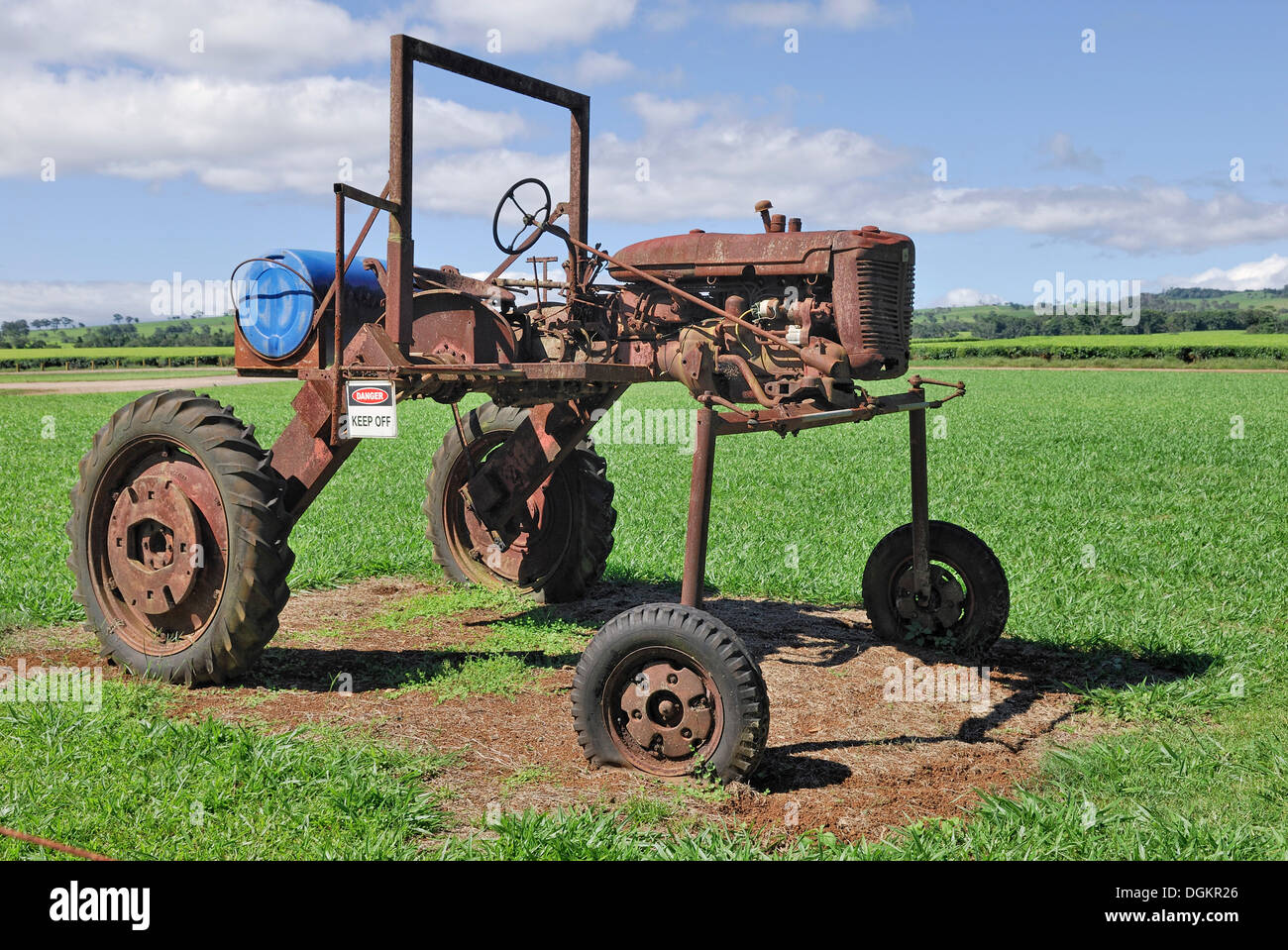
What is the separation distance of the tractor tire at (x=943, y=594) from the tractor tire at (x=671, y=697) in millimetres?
2465

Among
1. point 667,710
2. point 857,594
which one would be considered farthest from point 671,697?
point 857,594

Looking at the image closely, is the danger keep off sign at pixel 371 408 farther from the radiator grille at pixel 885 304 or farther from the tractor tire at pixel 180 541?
the radiator grille at pixel 885 304

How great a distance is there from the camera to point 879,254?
5.79 metres

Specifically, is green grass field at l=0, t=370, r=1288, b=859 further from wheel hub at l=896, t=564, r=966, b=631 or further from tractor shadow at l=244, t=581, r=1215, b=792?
wheel hub at l=896, t=564, r=966, b=631

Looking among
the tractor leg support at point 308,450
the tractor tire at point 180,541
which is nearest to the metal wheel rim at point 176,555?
the tractor tire at point 180,541

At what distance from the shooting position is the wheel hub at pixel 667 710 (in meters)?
4.81

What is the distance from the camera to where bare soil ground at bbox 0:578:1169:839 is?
4.66 metres

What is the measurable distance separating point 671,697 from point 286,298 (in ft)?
11.5

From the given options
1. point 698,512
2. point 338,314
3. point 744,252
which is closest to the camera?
point 698,512

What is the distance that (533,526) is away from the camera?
26.3 feet

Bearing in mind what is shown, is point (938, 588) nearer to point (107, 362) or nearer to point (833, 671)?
point (833, 671)

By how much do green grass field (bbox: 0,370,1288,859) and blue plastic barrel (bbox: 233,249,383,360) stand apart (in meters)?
2.20

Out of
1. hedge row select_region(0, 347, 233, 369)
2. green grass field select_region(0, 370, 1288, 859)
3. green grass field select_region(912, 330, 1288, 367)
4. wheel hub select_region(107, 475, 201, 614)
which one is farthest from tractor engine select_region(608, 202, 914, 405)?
hedge row select_region(0, 347, 233, 369)
